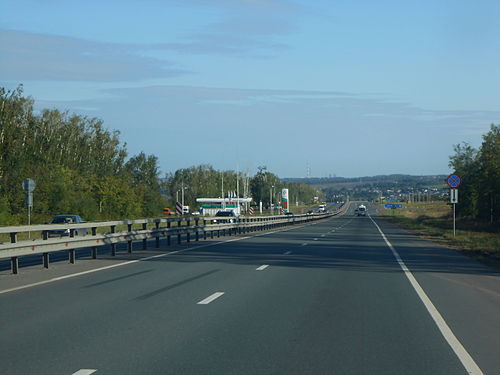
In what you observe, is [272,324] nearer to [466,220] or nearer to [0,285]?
[0,285]

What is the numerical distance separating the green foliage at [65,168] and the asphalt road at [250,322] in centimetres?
3994

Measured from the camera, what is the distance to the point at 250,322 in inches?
441

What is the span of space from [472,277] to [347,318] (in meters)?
8.69

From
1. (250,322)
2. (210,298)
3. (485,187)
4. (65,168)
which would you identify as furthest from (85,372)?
(65,168)

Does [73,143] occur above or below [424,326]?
above

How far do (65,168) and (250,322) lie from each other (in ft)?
239

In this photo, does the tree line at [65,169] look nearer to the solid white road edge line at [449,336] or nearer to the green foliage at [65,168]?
the green foliage at [65,168]

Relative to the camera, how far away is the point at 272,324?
11.0m

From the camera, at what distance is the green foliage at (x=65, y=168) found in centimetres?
6369

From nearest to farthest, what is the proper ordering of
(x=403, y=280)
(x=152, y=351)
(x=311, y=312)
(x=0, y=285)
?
(x=152, y=351), (x=311, y=312), (x=0, y=285), (x=403, y=280)

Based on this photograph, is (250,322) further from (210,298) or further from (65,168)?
(65,168)

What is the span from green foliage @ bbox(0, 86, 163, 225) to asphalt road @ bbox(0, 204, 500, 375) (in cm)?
3994

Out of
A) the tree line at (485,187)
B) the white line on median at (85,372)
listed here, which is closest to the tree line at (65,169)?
the tree line at (485,187)

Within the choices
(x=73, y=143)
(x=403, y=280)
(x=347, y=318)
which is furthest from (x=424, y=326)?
(x=73, y=143)
